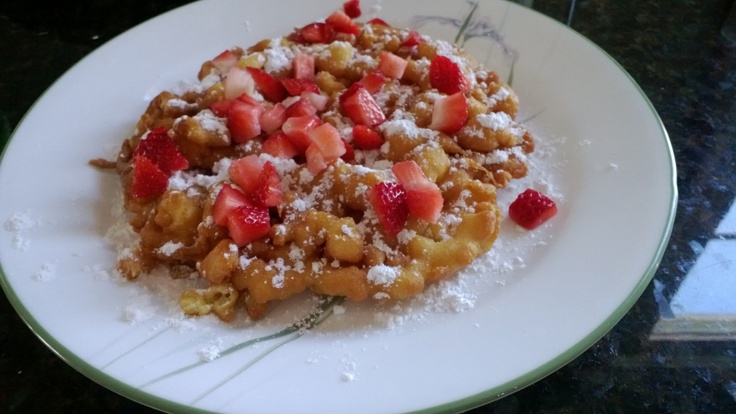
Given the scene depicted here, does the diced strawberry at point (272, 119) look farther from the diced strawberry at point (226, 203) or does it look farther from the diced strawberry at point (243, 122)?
the diced strawberry at point (226, 203)

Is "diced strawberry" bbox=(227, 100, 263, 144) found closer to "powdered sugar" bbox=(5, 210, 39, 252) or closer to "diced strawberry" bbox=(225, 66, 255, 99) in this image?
"diced strawberry" bbox=(225, 66, 255, 99)

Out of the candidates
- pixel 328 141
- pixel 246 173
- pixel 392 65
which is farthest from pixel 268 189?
pixel 392 65

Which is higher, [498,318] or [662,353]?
[498,318]

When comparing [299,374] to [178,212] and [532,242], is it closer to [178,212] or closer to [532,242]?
[178,212]

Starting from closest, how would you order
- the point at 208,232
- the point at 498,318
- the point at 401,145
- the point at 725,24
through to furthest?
the point at 498,318, the point at 208,232, the point at 401,145, the point at 725,24

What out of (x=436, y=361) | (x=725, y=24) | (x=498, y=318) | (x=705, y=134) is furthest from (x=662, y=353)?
(x=725, y=24)

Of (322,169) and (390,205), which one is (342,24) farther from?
(390,205)
